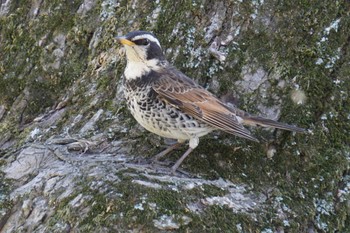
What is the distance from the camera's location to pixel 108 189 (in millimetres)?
4855

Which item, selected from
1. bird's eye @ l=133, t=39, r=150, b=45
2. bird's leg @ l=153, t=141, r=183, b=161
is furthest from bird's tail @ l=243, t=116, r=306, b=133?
bird's eye @ l=133, t=39, r=150, b=45

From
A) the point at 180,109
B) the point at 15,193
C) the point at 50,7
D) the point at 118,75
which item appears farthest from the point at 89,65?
the point at 15,193

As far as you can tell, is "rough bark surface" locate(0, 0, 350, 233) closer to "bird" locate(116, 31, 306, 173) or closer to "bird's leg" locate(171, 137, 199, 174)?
"bird's leg" locate(171, 137, 199, 174)

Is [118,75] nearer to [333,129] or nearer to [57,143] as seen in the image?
[57,143]

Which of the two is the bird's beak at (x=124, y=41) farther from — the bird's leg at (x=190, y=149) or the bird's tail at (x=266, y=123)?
the bird's tail at (x=266, y=123)

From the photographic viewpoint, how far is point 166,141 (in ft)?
20.4

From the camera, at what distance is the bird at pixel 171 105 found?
222 inches

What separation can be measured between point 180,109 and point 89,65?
5.41ft

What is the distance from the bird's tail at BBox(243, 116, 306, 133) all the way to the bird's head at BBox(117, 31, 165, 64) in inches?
42.5

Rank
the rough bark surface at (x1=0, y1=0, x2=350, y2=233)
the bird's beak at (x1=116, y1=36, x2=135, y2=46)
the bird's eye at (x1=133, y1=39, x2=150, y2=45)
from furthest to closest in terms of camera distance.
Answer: the bird's eye at (x1=133, y1=39, x2=150, y2=45)
the bird's beak at (x1=116, y1=36, x2=135, y2=46)
the rough bark surface at (x1=0, y1=0, x2=350, y2=233)

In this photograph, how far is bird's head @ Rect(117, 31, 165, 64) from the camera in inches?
225

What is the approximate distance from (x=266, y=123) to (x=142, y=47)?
141 centimetres

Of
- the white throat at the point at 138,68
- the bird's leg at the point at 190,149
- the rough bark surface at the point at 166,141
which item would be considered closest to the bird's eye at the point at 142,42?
the white throat at the point at 138,68

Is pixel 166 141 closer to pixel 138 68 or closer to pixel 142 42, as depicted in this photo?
pixel 138 68
